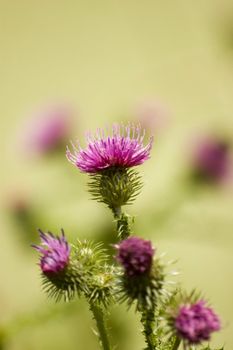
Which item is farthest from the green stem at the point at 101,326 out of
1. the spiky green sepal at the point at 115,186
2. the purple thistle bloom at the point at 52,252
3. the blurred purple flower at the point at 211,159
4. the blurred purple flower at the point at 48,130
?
the blurred purple flower at the point at 48,130

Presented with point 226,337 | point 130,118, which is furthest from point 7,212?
point 226,337

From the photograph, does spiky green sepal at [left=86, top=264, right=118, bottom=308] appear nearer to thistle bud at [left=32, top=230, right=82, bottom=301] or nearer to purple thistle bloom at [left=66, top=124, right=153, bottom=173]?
thistle bud at [left=32, top=230, right=82, bottom=301]

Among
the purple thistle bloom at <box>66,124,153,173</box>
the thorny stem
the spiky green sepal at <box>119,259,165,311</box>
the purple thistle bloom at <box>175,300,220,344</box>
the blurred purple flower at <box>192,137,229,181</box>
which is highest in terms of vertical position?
the blurred purple flower at <box>192,137,229,181</box>

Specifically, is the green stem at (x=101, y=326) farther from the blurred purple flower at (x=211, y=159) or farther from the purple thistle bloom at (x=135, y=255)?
the blurred purple flower at (x=211, y=159)

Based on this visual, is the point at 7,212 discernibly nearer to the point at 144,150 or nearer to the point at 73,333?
the point at 73,333

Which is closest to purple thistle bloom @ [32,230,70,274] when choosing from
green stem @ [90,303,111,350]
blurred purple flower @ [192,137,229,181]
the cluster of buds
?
the cluster of buds

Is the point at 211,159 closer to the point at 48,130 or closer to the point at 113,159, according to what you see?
the point at 48,130
